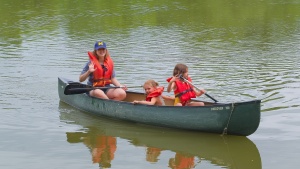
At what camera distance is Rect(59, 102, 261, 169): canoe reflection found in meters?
8.63

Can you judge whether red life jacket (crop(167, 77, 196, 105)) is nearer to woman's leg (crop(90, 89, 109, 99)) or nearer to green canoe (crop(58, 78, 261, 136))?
green canoe (crop(58, 78, 261, 136))

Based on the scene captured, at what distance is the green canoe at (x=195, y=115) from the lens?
9000 mm

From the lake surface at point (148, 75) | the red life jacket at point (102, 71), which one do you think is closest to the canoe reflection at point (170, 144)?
the lake surface at point (148, 75)

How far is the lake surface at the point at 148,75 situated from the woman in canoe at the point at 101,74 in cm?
44

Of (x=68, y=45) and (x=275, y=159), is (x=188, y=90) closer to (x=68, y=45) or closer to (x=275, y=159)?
(x=275, y=159)

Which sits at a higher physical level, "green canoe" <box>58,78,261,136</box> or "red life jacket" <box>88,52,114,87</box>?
"red life jacket" <box>88,52,114,87</box>

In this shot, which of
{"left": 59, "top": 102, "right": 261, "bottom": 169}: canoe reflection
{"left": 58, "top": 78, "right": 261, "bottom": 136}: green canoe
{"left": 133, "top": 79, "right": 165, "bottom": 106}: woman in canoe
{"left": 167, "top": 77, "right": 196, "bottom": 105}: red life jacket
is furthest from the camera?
{"left": 133, "top": 79, "right": 165, "bottom": 106}: woman in canoe

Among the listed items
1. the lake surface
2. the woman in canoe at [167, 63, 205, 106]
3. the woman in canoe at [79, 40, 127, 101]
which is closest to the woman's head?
the woman in canoe at [79, 40, 127, 101]

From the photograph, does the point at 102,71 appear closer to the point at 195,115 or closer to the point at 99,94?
the point at 99,94

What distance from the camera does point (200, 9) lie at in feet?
91.1

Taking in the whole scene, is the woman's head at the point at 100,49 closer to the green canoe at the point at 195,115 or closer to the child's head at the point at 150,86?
the green canoe at the point at 195,115

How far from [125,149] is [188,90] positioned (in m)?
1.34

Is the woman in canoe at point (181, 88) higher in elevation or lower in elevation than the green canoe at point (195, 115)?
higher

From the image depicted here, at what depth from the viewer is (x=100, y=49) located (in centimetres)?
1069
